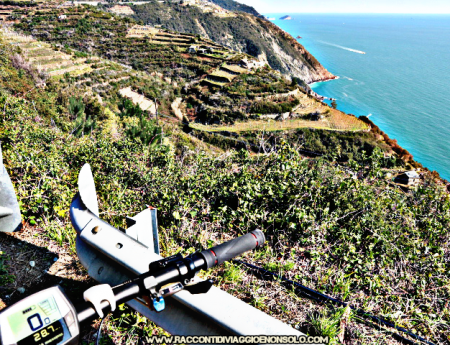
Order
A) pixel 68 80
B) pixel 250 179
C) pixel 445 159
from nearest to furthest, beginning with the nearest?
pixel 250 179 → pixel 68 80 → pixel 445 159

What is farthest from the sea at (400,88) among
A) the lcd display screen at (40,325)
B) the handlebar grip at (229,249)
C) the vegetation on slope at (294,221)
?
the lcd display screen at (40,325)

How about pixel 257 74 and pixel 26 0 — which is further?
pixel 26 0

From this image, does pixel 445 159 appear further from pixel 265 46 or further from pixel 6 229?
pixel 265 46

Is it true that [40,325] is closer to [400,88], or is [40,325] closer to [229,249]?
[229,249]

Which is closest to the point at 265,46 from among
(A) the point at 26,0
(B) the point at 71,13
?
(B) the point at 71,13

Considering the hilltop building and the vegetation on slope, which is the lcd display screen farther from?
the hilltop building
